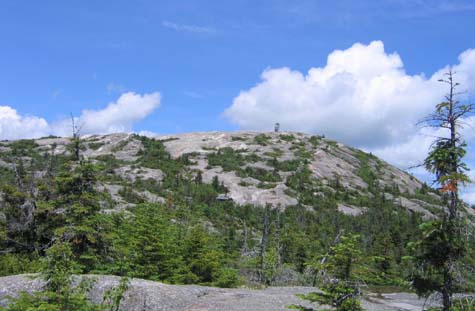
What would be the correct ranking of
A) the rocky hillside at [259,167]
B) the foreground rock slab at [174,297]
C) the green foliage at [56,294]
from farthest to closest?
the rocky hillside at [259,167] < the foreground rock slab at [174,297] < the green foliage at [56,294]

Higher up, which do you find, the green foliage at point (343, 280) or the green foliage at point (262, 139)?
the green foliage at point (262, 139)

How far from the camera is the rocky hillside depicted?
66000 millimetres

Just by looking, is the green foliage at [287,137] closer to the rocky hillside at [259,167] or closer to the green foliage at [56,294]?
the rocky hillside at [259,167]

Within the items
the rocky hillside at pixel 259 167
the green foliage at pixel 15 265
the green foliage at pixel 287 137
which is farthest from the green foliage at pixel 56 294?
the green foliage at pixel 287 137

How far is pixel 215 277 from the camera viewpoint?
2048 centimetres

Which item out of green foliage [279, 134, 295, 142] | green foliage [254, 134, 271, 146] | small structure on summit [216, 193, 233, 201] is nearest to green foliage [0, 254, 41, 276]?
small structure on summit [216, 193, 233, 201]

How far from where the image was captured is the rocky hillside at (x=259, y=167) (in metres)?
66.0

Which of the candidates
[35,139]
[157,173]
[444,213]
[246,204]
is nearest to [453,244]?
[444,213]

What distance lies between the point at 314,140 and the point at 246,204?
39945mm

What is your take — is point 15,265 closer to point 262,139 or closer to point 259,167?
point 259,167

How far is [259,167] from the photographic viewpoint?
253 ft

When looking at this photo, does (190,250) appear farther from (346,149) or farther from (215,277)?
(346,149)

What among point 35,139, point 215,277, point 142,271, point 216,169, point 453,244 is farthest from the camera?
point 35,139

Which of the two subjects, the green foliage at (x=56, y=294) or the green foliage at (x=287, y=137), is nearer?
the green foliage at (x=56, y=294)
